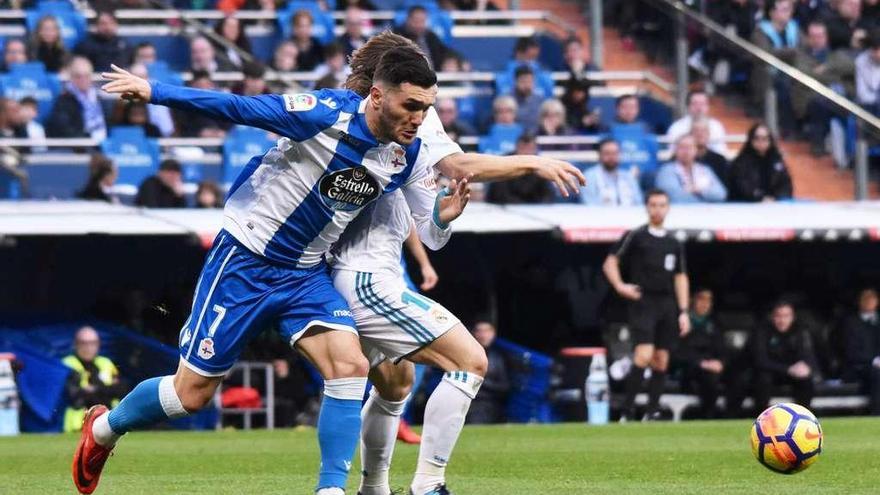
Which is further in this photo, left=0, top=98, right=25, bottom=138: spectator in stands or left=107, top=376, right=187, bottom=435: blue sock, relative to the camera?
left=0, top=98, right=25, bottom=138: spectator in stands

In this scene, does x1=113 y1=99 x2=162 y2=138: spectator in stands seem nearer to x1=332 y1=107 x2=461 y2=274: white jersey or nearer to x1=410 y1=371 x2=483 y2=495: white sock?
x1=332 y1=107 x2=461 y2=274: white jersey

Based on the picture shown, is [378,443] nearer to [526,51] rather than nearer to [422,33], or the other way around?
[422,33]

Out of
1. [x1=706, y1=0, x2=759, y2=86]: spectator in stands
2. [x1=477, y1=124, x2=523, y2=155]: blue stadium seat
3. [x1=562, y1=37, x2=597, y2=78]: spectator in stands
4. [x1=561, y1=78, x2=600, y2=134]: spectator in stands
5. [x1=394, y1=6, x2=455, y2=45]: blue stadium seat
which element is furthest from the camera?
[x1=394, y1=6, x2=455, y2=45]: blue stadium seat

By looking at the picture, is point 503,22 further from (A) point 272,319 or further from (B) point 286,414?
(A) point 272,319

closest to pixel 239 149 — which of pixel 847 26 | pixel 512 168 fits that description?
pixel 847 26

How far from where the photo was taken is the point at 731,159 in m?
19.5

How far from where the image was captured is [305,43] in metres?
20.1

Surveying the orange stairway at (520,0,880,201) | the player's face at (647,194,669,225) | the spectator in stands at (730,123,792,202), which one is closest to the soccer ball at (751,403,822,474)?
the player's face at (647,194,669,225)

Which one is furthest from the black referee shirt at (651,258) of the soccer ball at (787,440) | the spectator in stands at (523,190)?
the soccer ball at (787,440)

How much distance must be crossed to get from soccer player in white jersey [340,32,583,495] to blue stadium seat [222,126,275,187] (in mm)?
9386

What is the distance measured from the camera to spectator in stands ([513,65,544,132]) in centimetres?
1972

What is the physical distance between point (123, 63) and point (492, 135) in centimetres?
377

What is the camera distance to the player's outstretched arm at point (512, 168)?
7.74 meters

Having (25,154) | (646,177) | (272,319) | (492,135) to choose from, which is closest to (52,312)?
(25,154)
